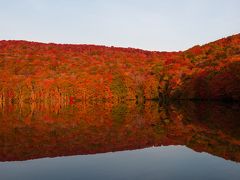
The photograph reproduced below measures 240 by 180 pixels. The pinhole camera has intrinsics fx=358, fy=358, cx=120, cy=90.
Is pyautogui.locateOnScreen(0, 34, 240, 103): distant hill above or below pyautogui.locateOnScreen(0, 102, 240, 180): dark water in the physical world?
above

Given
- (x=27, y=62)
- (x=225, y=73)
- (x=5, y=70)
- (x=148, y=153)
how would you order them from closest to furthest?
(x=148, y=153) → (x=225, y=73) → (x=5, y=70) → (x=27, y=62)

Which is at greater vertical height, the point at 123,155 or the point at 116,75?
the point at 116,75

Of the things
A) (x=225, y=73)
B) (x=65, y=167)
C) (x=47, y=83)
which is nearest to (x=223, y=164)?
(x=65, y=167)

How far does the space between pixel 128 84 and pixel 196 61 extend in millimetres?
23654

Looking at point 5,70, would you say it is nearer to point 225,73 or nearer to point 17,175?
point 225,73

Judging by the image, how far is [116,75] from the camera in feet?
403

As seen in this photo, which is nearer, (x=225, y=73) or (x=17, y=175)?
(x=17, y=175)

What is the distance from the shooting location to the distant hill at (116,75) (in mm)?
87938

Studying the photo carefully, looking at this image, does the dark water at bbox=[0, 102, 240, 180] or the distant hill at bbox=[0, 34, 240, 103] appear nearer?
the dark water at bbox=[0, 102, 240, 180]

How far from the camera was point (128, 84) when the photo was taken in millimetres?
119375

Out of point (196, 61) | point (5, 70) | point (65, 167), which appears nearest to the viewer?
point (65, 167)

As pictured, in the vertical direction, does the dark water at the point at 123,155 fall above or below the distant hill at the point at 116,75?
below

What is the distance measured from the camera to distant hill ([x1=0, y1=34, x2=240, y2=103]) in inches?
3462

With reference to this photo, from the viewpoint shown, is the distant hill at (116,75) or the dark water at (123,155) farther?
the distant hill at (116,75)
